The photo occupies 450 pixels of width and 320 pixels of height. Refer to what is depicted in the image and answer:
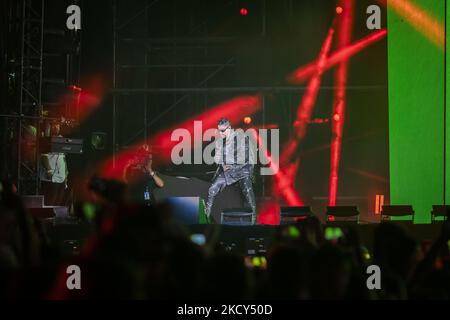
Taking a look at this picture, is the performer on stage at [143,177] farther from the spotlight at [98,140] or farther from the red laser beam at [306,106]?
the red laser beam at [306,106]

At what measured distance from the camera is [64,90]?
12.2m

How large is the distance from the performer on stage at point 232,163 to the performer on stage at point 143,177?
1140mm

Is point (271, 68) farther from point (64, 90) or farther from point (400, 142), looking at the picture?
point (64, 90)

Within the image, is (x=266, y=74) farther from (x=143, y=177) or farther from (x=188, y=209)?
(x=188, y=209)

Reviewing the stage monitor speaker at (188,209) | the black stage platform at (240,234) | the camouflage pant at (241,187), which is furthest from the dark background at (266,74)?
the black stage platform at (240,234)

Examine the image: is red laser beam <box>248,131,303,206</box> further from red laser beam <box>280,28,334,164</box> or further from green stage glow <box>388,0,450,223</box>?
green stage glow <box>388,0,450,223</box>

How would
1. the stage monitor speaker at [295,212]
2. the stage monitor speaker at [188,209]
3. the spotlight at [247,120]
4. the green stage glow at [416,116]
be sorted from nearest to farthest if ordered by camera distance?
the stage monitor speaker at [188,209] → the stage monitor speaker at [295,212] → the green stage glow at [416,116] → the spotlight at [247,120]

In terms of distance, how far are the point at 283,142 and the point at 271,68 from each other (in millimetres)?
1628

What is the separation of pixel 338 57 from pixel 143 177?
533 centimetres

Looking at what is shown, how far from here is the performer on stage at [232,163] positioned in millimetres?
12641

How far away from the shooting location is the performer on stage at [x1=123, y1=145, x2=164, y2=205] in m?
11.9

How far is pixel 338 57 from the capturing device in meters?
15.0
